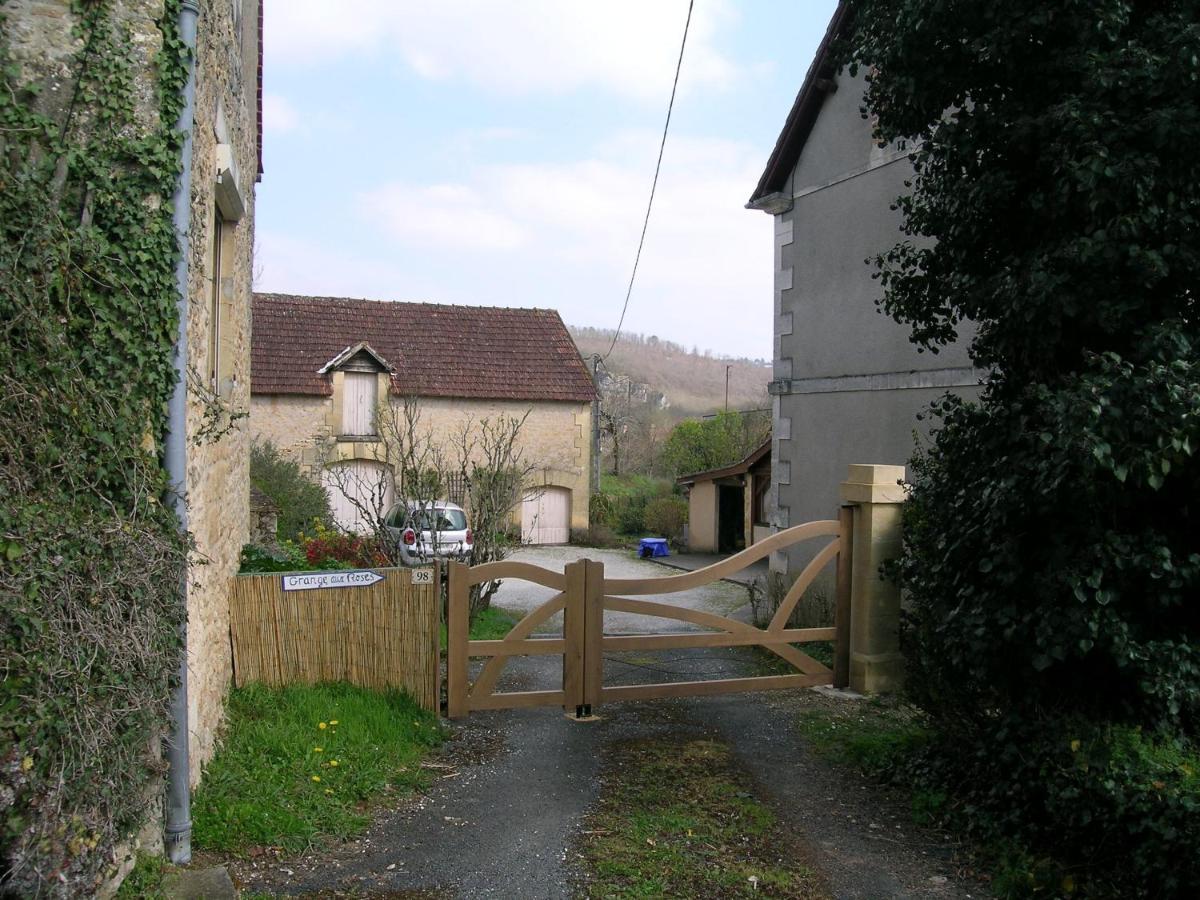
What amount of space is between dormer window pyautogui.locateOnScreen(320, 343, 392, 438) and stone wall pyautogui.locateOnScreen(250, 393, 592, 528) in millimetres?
224

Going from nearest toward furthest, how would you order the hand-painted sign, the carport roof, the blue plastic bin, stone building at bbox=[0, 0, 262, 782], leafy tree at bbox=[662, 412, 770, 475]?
stone building at bbox=[0, 0, 262, 782], the hand-painted sign, the carport roof, the blue plastic bin, leafy tree at bbox=[662, 412, 770, 475]

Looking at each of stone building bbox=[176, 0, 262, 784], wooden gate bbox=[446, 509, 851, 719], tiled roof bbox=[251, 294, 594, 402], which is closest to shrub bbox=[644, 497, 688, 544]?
tiled roof bbox=[251, 294, 594, 402]

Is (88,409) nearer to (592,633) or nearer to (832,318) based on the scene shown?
(592,633)

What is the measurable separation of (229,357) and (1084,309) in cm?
563

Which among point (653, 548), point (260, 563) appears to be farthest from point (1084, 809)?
point (653, 548)

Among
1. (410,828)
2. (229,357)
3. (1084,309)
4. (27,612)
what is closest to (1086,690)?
(1084,309)

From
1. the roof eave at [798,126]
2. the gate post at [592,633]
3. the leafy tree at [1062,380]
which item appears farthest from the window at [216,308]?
the roof eave at [798,126]

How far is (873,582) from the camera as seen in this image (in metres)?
7.98

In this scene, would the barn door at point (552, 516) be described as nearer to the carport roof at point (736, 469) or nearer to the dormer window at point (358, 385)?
the carport roof at point (736, 469)

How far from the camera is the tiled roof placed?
24078 mm

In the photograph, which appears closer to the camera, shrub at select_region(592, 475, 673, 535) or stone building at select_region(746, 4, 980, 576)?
stone building at select_region(746, 4, 980, 576)

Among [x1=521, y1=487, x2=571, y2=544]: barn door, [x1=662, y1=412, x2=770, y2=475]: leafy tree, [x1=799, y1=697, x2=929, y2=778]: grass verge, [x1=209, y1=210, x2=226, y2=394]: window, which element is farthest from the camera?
[x1=662, y1=412, x2=770, y2=475]: leafy tree

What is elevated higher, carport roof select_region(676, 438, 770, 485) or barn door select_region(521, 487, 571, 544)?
carport roof select_region(676, 438, 770, 485)

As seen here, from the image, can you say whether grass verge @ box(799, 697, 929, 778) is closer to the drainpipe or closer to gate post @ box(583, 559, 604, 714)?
gate post @ box(583, 559, 604, 714)
